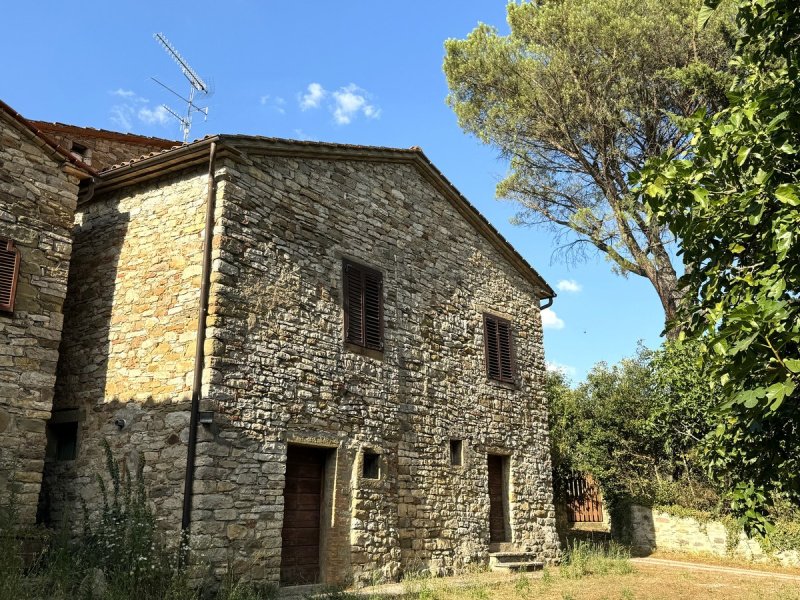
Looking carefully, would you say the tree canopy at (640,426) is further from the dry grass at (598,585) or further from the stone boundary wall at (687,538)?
the dry grass at (598,585)

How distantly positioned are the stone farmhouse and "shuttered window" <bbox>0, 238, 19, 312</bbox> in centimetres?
9

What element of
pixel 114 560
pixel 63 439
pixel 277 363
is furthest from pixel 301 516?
pixel 63 439

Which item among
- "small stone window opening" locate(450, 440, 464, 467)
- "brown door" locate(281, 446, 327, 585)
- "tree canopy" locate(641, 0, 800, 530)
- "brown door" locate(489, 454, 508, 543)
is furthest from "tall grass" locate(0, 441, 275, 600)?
"brown door" locate(489, 454, 508, 543)

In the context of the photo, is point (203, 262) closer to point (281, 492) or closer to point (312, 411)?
point (312, 411)

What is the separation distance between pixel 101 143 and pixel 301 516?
885cm

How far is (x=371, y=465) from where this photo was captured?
391 inches

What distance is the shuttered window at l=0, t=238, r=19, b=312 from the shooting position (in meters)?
8.32

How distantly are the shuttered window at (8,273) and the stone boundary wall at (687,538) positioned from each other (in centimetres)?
1368

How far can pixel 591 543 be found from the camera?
1519 cm

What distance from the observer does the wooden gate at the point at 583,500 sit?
18109mm

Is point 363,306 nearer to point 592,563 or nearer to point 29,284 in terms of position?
point 29,284

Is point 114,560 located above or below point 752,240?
below

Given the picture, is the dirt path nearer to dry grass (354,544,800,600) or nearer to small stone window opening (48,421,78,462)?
dry grass (354,544,800,600)

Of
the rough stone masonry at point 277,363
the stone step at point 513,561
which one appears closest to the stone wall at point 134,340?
the rough stone masonry at point 277,363
